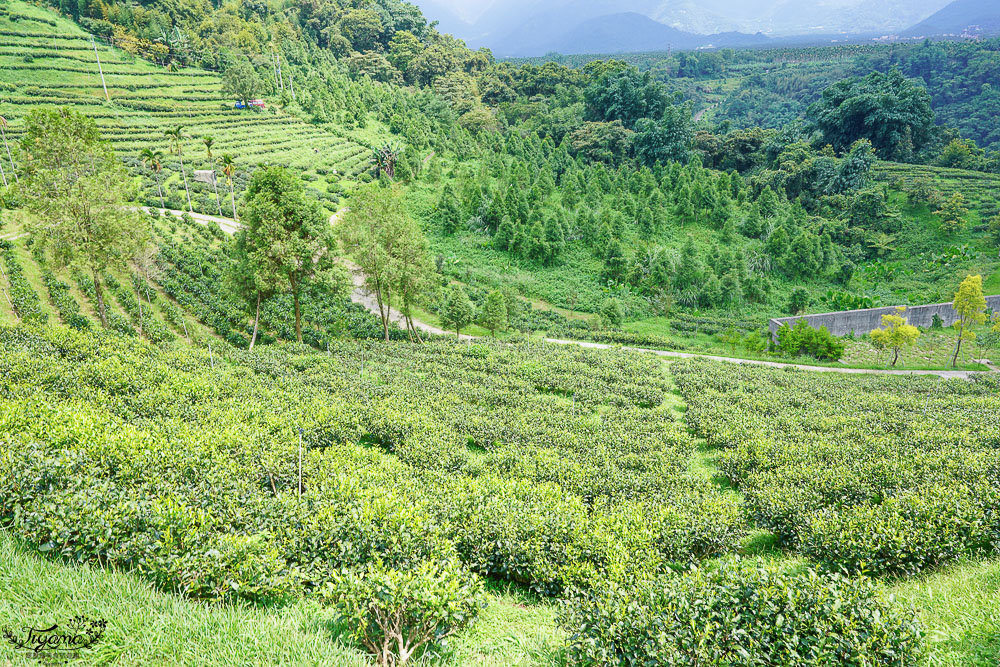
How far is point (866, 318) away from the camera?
46531mm

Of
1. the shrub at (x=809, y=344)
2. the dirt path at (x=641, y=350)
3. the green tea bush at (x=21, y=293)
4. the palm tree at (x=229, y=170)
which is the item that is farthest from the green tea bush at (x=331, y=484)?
the palm tree at (x=229, y=170)

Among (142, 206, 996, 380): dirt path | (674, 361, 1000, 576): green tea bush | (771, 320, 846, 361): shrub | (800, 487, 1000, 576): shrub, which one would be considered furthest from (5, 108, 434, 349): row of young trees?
(771, 320, 846, 361): shrub

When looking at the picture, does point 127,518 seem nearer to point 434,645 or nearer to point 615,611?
point 434,645

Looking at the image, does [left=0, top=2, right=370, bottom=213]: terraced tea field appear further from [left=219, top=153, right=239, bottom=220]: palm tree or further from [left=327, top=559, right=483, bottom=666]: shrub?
[left=327, top=559, right=483, bottom=666]: shrub

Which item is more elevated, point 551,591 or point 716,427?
point 551,591

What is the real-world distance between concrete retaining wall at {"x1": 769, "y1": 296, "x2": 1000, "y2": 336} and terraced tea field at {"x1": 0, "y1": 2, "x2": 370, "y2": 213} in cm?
5338

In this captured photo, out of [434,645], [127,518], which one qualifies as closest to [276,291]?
[127,518]

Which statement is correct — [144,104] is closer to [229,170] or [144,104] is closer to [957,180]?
[229,170]

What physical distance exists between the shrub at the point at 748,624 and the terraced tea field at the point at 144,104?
59.8 m

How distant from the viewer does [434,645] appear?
661cm

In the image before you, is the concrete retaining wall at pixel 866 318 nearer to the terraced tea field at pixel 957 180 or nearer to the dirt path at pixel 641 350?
the dirt path at pixel 641 350

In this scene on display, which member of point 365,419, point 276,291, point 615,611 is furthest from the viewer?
point 276,291

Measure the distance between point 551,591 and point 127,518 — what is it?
6.74m

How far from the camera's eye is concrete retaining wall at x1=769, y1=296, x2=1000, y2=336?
148ft
